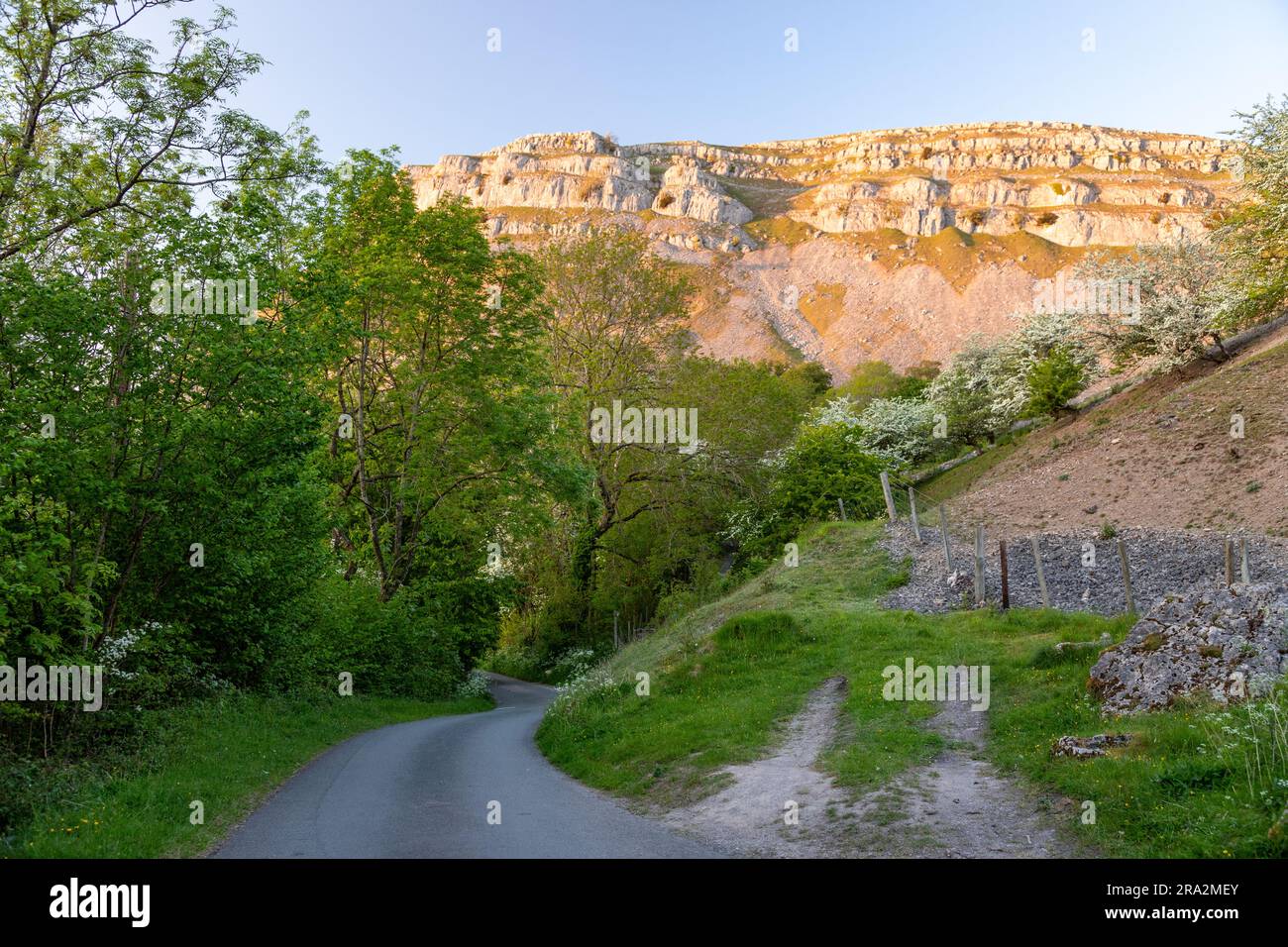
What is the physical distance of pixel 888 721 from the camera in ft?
45.4

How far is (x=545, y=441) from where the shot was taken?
3048cm

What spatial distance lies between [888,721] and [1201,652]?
476 centimetres

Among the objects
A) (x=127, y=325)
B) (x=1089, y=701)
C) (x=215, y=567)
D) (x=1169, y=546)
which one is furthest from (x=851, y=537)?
(x=127, y=325)

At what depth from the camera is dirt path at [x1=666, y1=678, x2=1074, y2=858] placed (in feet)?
27.6

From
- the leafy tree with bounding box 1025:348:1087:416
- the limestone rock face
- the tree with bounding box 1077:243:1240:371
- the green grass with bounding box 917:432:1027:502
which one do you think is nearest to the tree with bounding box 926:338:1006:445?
the green grass with bounding box 917:432:1027:502

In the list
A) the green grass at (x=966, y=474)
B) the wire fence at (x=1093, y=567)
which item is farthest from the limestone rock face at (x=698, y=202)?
the wire fence at (x=1093, y=567)

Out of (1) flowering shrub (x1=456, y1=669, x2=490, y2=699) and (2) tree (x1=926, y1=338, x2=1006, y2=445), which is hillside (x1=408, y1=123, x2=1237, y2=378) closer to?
(2) tree (x1=926, y1=338, x2=1006, y2=445)

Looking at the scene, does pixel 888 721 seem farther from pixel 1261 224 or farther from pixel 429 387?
pixel 1261 224

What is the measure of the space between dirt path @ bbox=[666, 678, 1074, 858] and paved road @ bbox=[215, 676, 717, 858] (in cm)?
83

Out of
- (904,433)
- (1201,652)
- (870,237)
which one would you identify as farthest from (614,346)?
(870,237)

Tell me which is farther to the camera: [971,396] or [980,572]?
[971,396]

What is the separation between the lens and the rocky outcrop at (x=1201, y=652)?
398 inches

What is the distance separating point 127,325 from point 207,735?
7.30 metres
